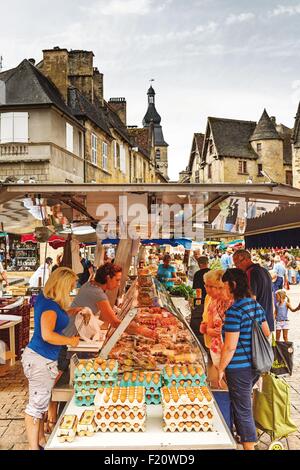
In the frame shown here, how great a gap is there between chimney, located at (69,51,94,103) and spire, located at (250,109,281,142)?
22341 millimetres

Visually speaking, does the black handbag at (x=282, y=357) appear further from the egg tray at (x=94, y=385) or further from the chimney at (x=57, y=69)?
the chimney at (x=57, y=69)

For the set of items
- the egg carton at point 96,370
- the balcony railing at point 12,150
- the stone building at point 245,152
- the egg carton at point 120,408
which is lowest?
the egg carton at point 120,408

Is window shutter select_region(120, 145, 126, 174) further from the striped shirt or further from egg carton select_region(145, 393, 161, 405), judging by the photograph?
egg carton select_region(145, 393, 161, 405)

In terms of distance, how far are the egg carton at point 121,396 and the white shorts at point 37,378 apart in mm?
661

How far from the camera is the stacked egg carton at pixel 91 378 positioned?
402cm

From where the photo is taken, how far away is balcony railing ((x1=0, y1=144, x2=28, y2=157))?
2146 cm

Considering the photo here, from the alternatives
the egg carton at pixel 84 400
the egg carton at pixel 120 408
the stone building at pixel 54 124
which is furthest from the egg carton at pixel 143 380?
the stone building at pixel 54 124

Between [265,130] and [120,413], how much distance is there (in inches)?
1780

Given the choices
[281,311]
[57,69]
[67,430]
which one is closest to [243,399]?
[67,430]

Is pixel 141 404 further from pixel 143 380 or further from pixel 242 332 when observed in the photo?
pixel 242 332

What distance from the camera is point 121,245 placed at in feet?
30.5

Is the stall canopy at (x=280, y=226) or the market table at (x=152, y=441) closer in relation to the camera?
the market table at (x=152, y=441)
